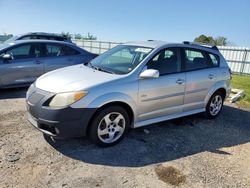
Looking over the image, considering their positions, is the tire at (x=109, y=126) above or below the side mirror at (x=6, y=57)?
below

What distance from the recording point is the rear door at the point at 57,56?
794cm

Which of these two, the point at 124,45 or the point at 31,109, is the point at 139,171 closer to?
the point at 31,109

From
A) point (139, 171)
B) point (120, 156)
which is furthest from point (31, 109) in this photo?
point (139, 171)

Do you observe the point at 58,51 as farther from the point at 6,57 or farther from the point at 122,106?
the point at 122,106

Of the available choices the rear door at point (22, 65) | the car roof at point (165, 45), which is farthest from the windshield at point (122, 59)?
the rear door at point (22, 65)

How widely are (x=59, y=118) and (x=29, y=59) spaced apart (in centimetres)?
440

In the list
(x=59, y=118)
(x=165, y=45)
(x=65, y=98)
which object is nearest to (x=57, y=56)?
(x=165, y=45)

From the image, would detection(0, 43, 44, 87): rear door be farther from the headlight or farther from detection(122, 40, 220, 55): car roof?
the headlight

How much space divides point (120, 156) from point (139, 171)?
1.56ft

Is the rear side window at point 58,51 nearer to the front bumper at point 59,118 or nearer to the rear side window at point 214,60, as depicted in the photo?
the front bumper at point 59,118

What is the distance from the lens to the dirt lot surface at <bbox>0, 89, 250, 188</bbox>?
3.44 meters

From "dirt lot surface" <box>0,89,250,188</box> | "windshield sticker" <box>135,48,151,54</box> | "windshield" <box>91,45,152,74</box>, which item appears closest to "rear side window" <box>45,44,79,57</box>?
"dirt lot surface" <box>0,89,250,188</box>

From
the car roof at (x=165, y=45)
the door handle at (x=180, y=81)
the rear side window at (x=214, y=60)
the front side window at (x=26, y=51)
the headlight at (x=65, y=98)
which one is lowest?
the headlight at (x=65, y=98)

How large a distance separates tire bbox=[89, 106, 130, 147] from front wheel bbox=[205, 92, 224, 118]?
2.48 m
